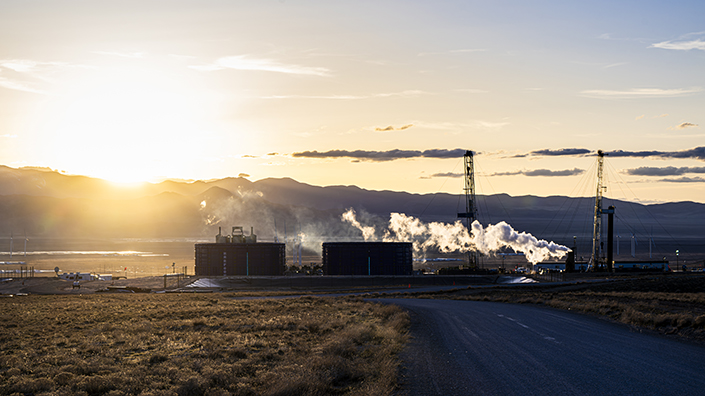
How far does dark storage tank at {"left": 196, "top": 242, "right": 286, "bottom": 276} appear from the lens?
104562 millimetres

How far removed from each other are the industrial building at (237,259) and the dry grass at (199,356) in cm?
7483

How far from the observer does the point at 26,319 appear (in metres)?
30.1

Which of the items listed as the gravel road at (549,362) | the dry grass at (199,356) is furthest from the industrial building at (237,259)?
the gravel road at (549,362)

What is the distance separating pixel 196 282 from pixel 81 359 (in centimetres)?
7589

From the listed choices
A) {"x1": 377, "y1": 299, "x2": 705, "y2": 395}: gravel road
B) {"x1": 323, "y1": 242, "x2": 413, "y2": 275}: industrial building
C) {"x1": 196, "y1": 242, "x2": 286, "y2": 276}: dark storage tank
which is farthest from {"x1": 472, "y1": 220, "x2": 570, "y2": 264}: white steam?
{"x1": 377, "y1": 299, "x2": 705, "y2": 395}: gravel road

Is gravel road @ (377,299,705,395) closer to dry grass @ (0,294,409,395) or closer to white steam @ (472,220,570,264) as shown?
dry grass @ (0,294,409,395)

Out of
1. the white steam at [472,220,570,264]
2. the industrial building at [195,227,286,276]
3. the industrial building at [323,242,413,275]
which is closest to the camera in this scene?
the industrial building at [323,242,413,275]

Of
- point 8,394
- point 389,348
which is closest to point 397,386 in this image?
point 389,348

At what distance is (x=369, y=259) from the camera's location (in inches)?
4040

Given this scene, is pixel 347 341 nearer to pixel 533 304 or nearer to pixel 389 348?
pixel 389 348

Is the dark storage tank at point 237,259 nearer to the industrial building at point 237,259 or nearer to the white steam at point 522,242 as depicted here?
the industrial building at point 237,259

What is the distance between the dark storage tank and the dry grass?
2946 inches

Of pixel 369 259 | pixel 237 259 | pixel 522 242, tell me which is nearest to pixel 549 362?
pixel 369 259

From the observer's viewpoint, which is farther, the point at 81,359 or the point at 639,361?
the point at 81,359
